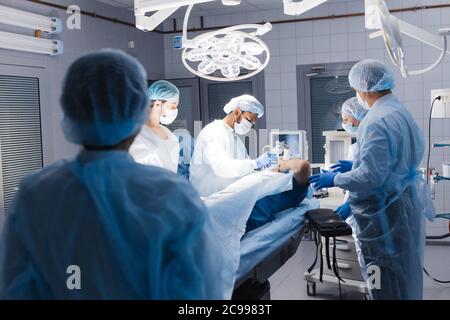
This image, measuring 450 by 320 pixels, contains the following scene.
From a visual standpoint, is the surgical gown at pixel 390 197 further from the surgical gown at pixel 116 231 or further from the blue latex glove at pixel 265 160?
the surgical gown at pixel 116 231

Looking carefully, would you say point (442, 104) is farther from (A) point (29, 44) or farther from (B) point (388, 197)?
(A) point (29, 44)

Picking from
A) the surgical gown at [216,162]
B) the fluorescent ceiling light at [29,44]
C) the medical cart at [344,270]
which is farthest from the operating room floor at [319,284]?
the fluorescent ceiling light at [29,44]

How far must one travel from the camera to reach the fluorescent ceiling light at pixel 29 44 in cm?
330

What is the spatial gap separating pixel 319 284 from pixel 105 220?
117 inches

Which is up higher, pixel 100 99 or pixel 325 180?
pixel 100 99

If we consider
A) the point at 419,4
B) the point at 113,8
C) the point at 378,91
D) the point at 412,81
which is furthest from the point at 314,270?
the point at 113,8

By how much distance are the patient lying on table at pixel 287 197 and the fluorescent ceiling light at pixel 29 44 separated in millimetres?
1937

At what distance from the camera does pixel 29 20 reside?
3.46 metres

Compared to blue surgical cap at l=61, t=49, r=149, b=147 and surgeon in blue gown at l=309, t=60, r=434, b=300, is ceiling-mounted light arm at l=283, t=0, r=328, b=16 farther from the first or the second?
blue surgical cap at l=61, t=49, r=149, b=147

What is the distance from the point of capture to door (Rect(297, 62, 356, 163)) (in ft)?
16.3

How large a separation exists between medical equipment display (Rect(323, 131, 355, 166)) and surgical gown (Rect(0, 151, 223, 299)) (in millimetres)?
2822

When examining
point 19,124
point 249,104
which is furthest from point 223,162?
point 19,124

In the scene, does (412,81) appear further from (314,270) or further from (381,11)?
(381,11)

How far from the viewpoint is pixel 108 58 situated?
113cm
